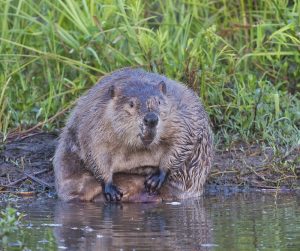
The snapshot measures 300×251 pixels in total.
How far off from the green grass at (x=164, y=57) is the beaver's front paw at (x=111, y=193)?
127 centimetres

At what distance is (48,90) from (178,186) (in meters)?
1.99

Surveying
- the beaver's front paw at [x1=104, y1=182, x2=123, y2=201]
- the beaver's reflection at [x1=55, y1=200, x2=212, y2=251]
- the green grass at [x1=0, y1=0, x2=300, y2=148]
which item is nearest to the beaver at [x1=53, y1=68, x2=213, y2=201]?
the beaver's front paw at [x1=104, y1=182, x2=123, y2=201]

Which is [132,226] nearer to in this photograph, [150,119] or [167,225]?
[167,225]

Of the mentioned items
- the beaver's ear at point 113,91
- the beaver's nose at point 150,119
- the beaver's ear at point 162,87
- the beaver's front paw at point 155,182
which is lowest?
the beaver's front paw at point 155,182

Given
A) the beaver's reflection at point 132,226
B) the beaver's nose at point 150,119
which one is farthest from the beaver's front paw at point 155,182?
the beaver's nose at point 150,119

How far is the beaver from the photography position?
23.1ft

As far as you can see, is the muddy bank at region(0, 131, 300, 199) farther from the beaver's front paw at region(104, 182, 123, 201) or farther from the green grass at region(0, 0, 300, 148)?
the beaver's front paw at region(104, 182, 123, 201)

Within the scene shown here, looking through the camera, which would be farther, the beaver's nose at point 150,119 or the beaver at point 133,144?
the beaver at point 133,144

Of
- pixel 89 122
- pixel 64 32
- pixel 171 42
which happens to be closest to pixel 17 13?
pixel 64 32

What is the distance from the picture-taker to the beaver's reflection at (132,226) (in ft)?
18.2

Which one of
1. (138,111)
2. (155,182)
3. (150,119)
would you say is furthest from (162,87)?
(155,182)

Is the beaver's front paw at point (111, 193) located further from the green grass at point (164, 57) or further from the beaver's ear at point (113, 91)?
the green grass at point (164, 57)

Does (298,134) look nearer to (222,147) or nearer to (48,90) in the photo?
(222,147)

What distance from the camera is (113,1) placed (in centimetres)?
856
